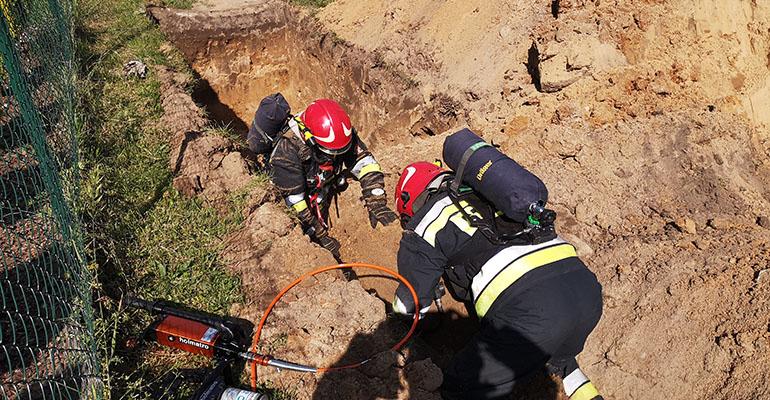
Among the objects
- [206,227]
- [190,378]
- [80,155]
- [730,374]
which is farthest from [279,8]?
[730,374]

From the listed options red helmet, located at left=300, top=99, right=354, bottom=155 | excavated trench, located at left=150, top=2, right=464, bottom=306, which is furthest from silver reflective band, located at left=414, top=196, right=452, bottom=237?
excavated trench, located at left=150, top=2, right=464, bottom=306

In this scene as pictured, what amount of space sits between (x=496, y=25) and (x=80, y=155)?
5293 mm

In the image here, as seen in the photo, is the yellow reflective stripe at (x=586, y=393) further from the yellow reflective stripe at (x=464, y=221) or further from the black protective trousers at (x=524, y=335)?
the yellow reflective stripe at (x=464, y=221)

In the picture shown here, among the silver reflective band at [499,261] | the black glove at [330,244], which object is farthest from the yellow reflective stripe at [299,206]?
the silver reflective band at [499,261]

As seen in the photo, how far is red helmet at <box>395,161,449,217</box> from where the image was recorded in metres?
4.04

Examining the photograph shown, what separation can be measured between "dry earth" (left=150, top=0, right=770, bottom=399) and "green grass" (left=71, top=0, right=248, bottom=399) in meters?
0.24

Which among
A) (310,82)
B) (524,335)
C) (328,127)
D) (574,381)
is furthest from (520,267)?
(310,82)

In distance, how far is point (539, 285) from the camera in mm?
3154

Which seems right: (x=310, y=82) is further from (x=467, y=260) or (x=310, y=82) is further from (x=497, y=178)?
(x=497, y=178)

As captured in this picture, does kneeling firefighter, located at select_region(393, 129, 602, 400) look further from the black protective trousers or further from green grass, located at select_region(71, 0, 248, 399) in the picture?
green grass, located at select_region(71, 0, 248, 399)

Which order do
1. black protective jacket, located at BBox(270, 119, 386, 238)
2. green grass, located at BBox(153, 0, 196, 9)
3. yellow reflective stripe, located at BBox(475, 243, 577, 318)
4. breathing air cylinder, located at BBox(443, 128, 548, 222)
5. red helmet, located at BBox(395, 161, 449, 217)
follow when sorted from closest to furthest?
1. breathing air cylinder, located at BBox(443, 128, 548, 222)
2. yellow reflective stripe, located at BBox(475, 243, 577, 318)
3. red helmet, located at BBox(395, 161, 449, 217)
4. black protective jacket, located at BBox(270, 119, 386, 238)
5. green grass, located at BBox(153, 0, 196, 9)

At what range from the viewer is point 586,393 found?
3.58 metres

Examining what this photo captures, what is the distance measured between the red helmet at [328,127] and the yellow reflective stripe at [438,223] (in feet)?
5.66

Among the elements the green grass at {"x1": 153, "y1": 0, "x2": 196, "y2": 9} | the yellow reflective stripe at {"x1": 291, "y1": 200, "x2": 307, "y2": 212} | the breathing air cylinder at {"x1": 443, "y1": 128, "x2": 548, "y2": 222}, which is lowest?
the yellow reflective stripe at {"x1": 291, "y1": 200, "x2": 307, "y2": 212}
